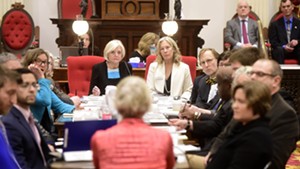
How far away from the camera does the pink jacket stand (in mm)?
2650

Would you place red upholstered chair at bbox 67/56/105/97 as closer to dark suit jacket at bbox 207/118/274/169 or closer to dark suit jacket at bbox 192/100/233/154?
dark suit jacket at bbox 192/100/233/154

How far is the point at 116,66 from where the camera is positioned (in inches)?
260

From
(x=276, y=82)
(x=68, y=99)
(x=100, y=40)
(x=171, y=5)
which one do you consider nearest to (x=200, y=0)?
(x=171, y=5)

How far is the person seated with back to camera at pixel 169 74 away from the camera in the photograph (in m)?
6.48

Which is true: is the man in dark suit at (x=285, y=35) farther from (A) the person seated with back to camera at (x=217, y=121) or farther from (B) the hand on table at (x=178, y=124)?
(B) the hand on table at (x=178, y=124)

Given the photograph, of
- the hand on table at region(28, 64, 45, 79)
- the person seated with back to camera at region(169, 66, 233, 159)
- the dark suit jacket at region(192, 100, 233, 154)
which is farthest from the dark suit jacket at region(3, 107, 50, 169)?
the hand on table at region(28, 64, 45, 79)

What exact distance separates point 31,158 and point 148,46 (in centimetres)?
540

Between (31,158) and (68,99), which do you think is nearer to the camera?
(31,158)

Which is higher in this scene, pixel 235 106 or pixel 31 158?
pixel 235 106

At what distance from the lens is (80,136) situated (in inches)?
125

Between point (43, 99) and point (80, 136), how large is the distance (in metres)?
1.64

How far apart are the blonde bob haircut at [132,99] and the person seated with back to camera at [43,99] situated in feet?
7.09

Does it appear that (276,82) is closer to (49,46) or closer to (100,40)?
(100,40)

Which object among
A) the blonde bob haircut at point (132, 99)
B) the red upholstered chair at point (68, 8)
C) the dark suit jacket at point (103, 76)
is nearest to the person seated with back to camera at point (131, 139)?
the blonde bob haircut at point (132, 99)
